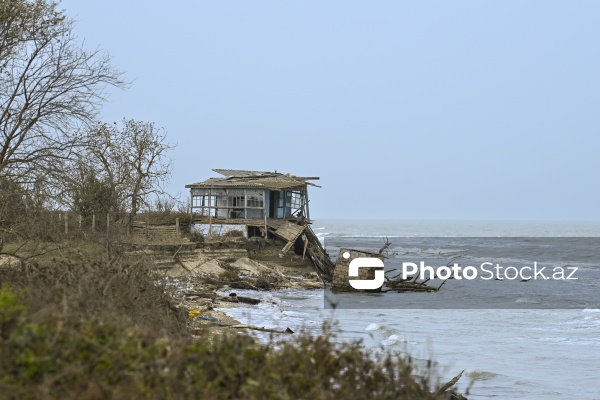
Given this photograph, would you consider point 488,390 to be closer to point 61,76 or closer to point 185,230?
point 61,76

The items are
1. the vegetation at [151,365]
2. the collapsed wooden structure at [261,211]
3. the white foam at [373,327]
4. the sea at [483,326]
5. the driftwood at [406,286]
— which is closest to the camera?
the vegetation at [151,365]

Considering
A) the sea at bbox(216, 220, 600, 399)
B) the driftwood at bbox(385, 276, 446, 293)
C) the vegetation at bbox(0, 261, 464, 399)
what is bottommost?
the sea at bbox(216, 220, 600, 399)

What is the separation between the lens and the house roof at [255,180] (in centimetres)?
4415

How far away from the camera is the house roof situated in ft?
145

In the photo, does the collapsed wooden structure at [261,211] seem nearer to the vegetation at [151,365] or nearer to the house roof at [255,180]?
the house roof at [255,180]

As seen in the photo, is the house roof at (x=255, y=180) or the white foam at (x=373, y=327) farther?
the house roof at (x=255, y=180)

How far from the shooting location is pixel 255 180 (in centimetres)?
4653

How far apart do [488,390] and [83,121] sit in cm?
981

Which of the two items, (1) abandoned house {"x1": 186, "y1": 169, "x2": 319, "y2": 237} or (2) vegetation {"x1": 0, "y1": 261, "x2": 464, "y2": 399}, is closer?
(2) vegetation {"x1": 0, "y1": 261, "x2": 464, "y2": 399}

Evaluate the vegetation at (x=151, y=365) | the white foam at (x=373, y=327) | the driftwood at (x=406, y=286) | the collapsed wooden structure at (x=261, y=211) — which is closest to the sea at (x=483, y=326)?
the white foam at (x=373, y=327)

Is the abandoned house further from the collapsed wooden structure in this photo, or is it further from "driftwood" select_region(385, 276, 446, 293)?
"driftwood" select_region(385, 276, 446, 293)

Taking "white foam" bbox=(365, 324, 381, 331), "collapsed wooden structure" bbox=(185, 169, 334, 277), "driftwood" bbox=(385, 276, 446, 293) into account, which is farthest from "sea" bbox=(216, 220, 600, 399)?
"collapsed wooden structure" bbox=(185, 169, 334, 277)

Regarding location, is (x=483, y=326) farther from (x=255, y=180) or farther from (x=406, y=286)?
(x=255, y=180)

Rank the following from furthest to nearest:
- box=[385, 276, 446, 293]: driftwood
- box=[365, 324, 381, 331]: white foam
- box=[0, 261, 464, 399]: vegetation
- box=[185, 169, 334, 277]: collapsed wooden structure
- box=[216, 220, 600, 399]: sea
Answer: box=[185, 169, 334, 277]: collapsed wooden structure
box=[385, 276, 446, 293]: driftwood
box=[365, 324, 381, 331]: white foam
box=[216, 220, 600, 399]: sea
box=[0, 261, 464, 399]: vegetation
